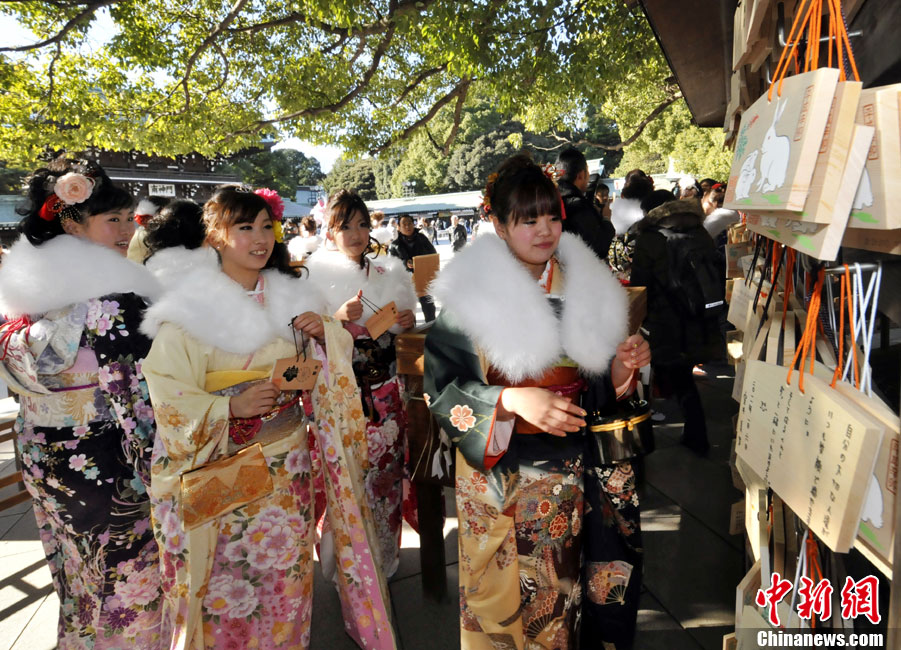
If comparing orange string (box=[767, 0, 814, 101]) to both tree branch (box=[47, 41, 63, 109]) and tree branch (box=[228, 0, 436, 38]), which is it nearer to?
tree branch (box=[228, 0, 436, 38])

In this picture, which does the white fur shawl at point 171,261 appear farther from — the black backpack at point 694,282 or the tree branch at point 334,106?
the tree branch at point 334,106

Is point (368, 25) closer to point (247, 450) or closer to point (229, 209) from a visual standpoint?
point (229, 209)

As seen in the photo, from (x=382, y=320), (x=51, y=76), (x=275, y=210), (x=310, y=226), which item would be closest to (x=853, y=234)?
(x=382, y=320)

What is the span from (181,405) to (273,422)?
358mm

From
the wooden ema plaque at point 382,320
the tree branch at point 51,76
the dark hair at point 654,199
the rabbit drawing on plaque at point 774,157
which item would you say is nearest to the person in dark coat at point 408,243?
the dark hair at point 654,199

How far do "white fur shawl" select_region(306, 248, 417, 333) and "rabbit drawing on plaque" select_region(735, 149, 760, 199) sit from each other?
2.05 meters

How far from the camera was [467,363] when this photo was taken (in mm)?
1707

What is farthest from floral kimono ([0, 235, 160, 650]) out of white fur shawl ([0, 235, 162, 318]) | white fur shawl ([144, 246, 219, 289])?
white fur shawl ([144, 246, 219, 289])

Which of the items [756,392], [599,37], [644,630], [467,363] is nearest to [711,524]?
[644,630]

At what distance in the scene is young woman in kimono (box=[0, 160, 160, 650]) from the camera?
77.5 inches

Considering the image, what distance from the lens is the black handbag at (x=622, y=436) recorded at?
167 cm

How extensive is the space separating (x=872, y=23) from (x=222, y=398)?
6.62 ft

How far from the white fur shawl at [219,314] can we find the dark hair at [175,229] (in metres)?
0.93

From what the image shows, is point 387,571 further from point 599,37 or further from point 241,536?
point 599,37
